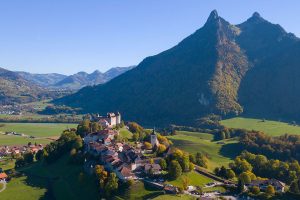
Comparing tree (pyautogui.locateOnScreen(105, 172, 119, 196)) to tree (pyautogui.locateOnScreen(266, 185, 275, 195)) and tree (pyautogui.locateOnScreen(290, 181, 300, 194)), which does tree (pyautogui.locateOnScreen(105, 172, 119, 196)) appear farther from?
tree (pyautogui.locateOnScreen(290, 181, 300, 194))

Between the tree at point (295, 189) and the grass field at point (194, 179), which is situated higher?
the grass field at point (194, 179)

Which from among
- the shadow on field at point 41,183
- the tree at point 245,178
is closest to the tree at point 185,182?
the tree at point 245,178

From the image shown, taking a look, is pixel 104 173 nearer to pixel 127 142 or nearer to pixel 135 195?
pixel 135 195

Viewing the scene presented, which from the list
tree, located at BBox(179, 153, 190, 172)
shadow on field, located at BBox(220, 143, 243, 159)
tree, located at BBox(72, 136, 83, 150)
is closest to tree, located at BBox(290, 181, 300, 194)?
tree, located at BBox(179, 153, 190, 172)

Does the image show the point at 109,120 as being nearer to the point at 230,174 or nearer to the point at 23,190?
the point at 23,190

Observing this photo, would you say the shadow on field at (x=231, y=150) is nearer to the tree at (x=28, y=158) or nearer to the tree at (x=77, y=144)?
the tree at (x=77, y=144)

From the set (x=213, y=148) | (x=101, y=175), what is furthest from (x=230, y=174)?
(x=213, y=148)
